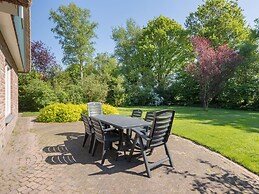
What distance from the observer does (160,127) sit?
3824 mm

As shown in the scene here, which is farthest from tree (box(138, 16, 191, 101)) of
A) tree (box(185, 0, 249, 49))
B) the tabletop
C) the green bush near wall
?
the tabletop

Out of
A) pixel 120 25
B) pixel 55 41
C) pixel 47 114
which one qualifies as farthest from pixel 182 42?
pixel 47 114

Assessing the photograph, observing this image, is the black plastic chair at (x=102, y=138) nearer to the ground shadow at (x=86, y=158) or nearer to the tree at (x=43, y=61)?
the ground shadow at (x=86, y=158)

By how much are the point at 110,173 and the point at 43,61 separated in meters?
17.0

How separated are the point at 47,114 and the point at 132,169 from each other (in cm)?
693

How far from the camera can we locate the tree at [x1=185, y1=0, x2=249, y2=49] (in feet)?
74.4

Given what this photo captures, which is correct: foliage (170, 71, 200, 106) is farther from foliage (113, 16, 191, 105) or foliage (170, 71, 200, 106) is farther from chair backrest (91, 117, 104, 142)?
chair backrest (91, 117, 104, 142)

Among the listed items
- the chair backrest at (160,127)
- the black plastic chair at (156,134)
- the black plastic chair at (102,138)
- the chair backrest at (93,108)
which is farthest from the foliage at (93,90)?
the chair backrest at (160,127)

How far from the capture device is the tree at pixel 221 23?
22.7m

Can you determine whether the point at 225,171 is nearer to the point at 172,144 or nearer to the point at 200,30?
the point at 172,144

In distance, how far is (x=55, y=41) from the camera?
24.0m

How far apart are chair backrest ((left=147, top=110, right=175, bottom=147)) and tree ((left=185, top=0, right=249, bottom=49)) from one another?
71.4ft

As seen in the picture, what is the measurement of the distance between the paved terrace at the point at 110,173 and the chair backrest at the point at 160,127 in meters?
0.58

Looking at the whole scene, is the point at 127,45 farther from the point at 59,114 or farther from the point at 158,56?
the point at 59,114
